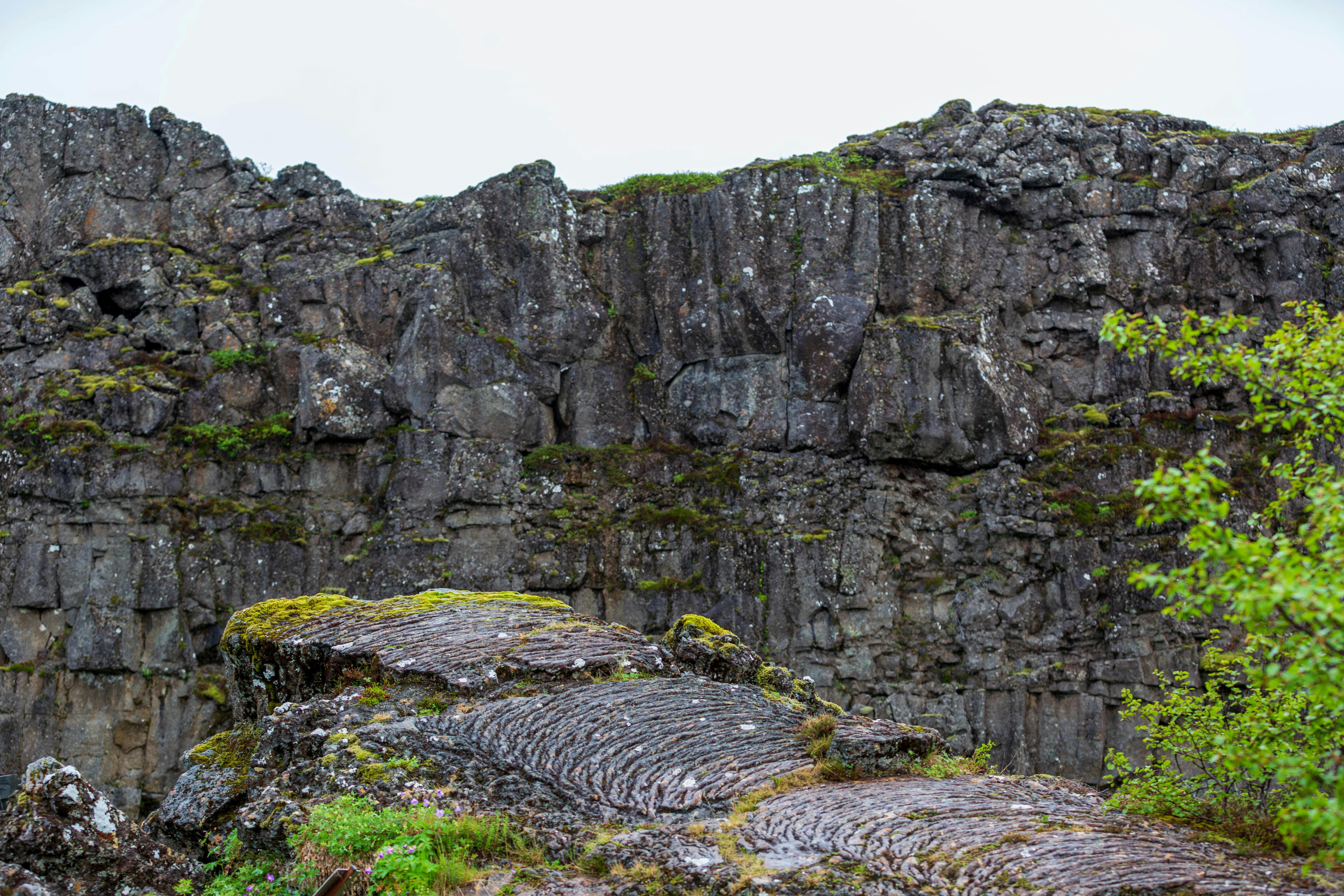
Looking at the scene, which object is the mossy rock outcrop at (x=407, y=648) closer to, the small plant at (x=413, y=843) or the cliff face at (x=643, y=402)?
the small plant at (x=413, y=843)

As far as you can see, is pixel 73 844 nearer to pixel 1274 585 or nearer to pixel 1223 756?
pixel 1274 585

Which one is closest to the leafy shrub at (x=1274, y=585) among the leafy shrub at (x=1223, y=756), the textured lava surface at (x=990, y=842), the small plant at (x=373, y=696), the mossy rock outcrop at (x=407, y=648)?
the leafy shrub at (x=1223, y=756)

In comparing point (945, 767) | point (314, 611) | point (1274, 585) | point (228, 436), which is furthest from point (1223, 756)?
point (228, 436)

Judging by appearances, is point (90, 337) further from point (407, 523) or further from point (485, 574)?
point (485, 574)

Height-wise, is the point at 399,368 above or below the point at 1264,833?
above

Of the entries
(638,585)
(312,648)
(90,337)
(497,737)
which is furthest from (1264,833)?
(90,337)

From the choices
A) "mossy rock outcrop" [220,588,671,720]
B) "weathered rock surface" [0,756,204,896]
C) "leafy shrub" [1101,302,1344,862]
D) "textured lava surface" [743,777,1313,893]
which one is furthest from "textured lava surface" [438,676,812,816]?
"leafy shrub" [1101,302,1344,862]

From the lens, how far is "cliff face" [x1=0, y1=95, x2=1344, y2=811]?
28.5 meters

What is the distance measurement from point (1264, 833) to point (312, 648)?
1027 centimetres

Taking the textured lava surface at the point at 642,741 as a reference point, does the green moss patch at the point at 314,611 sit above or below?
above

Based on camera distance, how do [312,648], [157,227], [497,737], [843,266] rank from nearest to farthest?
[497,737], [312,648], [843,266], [157,227]

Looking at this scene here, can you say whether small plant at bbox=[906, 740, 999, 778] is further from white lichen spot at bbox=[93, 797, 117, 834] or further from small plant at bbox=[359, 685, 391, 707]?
white lichen spot at bbox=[93, 797, 117, 834]

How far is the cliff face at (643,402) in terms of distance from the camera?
93.6 ft

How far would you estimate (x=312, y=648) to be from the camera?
12875 mm
